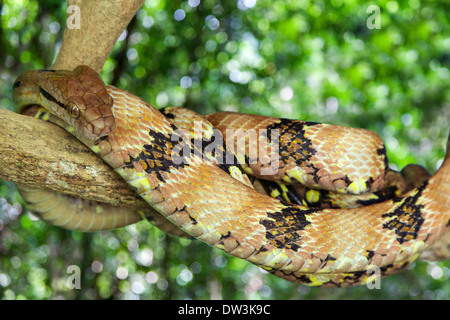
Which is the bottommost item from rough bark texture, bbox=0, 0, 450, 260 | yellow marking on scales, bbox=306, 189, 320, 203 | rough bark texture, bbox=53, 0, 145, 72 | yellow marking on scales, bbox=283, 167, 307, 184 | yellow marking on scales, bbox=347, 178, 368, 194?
yellow marking on scales, bbox=306, 189, 320, 203

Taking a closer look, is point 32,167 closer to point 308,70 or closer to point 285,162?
point 285,162

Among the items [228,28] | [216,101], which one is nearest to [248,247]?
[216,101]

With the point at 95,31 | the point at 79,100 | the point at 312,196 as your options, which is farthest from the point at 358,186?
the point at 95,31

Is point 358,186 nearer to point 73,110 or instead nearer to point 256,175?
point 256,175

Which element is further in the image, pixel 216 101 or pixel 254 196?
pixel 216 101

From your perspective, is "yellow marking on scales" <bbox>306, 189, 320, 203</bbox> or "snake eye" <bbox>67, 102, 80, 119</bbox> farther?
"yellow marking on scales" <bbox>306, 189, 320, 203</bbox>

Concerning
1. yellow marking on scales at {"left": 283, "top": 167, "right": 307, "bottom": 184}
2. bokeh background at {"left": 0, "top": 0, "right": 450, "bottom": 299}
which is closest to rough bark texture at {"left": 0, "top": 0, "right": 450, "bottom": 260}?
yellow marking on scales at {"left": 283, "top": 167, "right": 307, "bottom": 184}

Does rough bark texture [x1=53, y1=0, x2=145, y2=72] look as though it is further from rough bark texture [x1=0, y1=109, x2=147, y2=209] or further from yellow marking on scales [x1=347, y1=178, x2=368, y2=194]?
yellow marking on scales [x1=347, y1=178, x2=368, y2=194]
